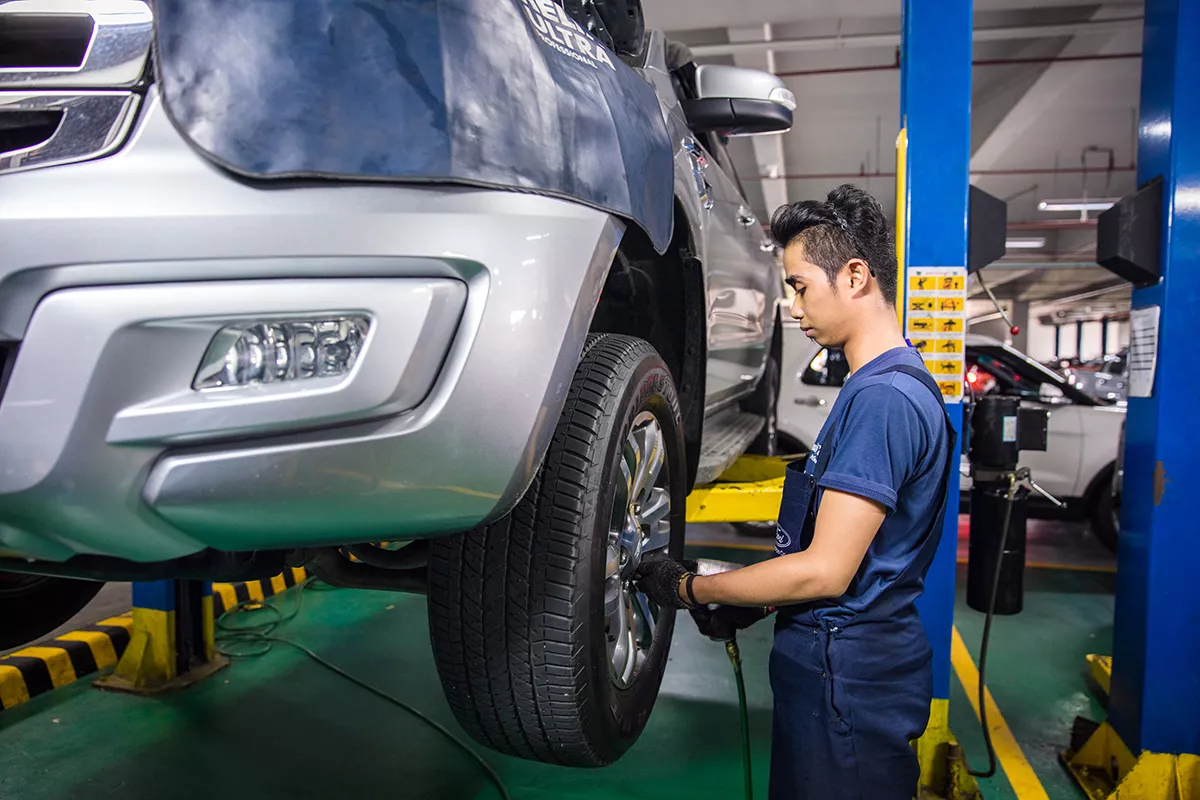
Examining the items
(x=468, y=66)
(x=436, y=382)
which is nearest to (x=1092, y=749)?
(x=436, y=382)

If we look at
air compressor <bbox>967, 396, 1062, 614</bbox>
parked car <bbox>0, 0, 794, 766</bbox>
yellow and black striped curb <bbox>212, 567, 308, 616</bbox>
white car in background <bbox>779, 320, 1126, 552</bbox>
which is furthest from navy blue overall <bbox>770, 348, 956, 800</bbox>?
white car in background <bbox>779, 320, 1126, 552</bbox>

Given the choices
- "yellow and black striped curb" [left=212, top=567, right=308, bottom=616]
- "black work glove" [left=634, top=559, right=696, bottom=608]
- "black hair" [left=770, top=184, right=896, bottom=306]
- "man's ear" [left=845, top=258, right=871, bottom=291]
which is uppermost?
"black hair" [left=770, top=184, right=896, bottom=306]

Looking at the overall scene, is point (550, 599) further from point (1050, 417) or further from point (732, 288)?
point (1050, 417)

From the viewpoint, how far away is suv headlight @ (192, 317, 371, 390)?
956 millimetres

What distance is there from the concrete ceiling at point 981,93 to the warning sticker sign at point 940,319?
4901mm

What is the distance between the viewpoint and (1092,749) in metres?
2.50

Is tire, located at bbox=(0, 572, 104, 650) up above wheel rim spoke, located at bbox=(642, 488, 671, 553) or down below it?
below

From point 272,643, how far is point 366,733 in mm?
1018

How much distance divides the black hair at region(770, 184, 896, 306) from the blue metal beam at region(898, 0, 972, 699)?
3.02 feet

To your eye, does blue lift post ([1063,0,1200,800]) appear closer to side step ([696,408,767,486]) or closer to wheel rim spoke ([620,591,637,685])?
side step ([696,408,767,486])

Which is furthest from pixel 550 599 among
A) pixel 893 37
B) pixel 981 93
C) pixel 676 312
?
pixel 981 93

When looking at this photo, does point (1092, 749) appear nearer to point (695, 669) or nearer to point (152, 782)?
point (695, 669)

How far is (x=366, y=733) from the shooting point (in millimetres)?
2639

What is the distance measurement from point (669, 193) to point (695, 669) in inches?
86.2
